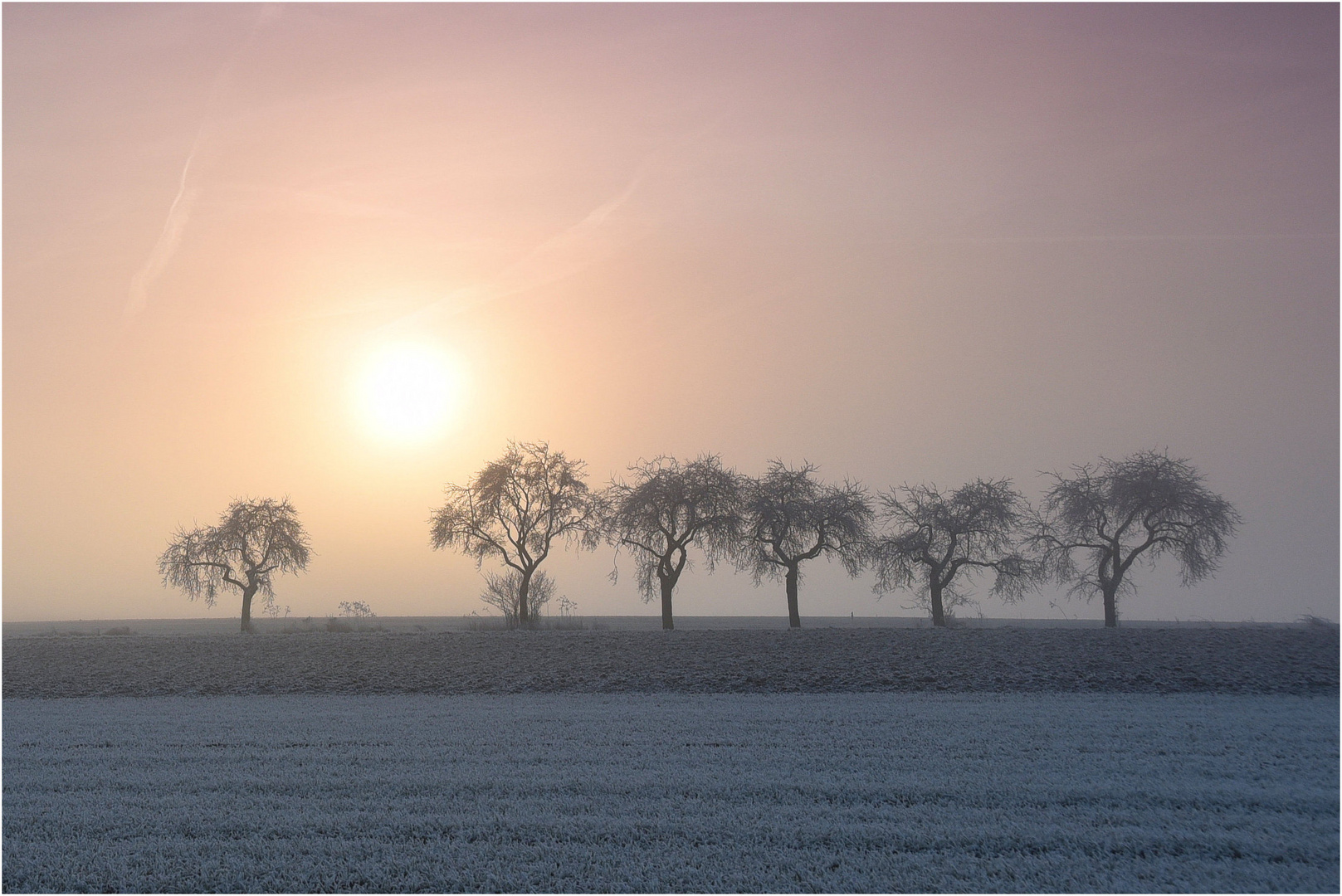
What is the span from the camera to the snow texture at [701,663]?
824 inches

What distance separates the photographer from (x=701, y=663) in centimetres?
2334

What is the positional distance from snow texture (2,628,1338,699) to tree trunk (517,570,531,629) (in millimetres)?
10841

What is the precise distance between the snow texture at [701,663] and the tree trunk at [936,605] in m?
11.2

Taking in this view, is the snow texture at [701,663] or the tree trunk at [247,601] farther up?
the tree trunk at [247,601]

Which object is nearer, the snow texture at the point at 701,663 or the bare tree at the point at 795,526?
the snow texture at the point at 701,663

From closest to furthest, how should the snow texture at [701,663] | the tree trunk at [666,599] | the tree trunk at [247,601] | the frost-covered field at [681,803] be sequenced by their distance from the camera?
the frost-covered field at [681,803], the snow texture at [701,663], the tree trunk at [666,599], the tree trunk at [247,601]

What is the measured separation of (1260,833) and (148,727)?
55.7 feet

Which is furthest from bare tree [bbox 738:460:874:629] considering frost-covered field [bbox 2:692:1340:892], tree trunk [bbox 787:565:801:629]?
frost-covered field [bbox 2:692:1340:892]

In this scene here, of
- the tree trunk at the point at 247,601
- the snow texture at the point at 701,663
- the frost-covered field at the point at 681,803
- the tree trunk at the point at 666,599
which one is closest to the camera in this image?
the frost-covered field at the point at 681,803

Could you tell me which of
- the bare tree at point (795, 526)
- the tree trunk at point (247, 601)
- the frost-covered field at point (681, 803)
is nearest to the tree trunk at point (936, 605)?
the bare tree at point (795, 526)

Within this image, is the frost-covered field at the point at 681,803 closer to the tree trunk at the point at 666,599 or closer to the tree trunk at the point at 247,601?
the tree trunk at the point at 666,599

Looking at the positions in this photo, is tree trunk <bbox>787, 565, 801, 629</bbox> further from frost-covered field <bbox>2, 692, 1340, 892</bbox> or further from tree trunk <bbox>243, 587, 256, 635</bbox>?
tree trunk <bbox>243, 587, 256, 635</bbox>

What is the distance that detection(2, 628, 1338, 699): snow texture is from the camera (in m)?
20.9

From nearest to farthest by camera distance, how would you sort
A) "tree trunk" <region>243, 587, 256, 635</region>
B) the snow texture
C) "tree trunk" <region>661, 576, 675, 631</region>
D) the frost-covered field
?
the frost-covered field
the snow texture
"tree trunk" <region>661, 576, 675, 631</region>
"tree trunk" <region>243, 587, 256, 635</region>
